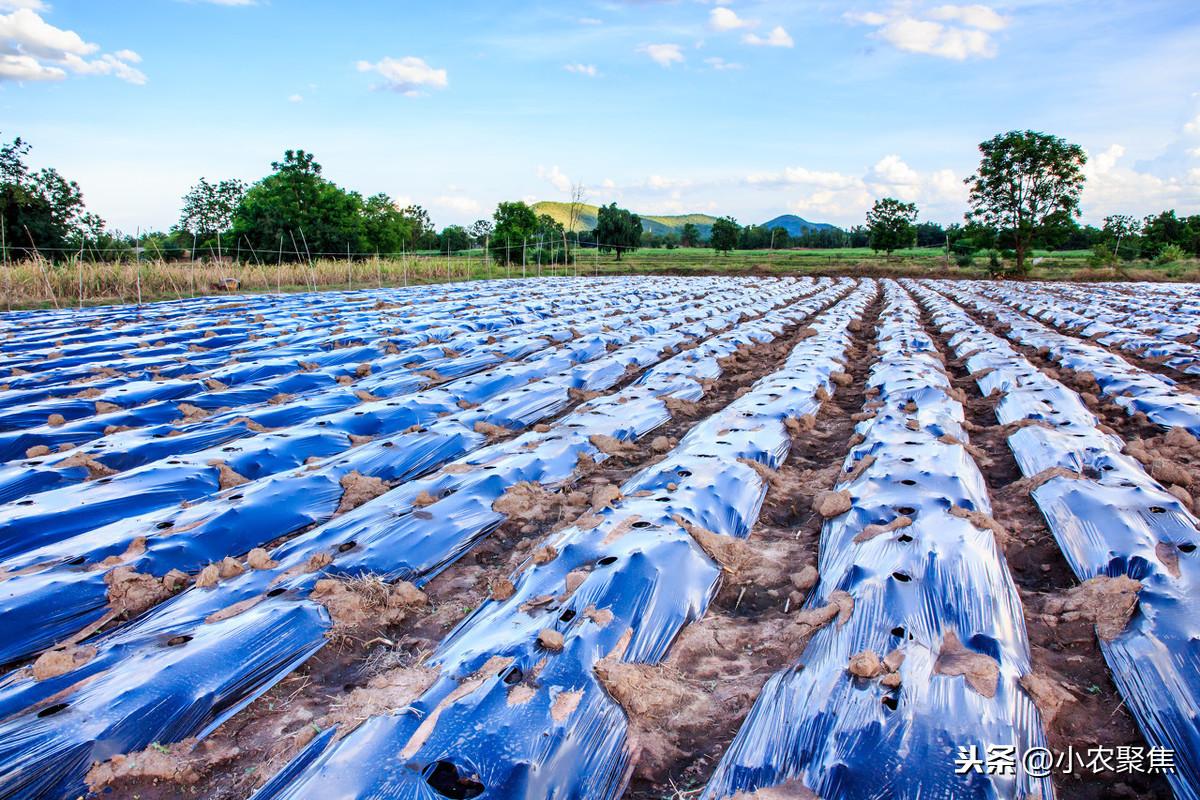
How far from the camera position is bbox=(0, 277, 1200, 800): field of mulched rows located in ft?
5.39

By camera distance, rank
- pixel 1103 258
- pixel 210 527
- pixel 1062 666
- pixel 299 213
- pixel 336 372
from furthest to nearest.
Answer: pixel 299 213, pixel 1103 258, pixel 336 372, pixel 210 527, pixel 1062 666

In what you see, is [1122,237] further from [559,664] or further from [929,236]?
[559,664]

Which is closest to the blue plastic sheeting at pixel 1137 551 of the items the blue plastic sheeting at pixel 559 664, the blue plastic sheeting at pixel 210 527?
the blue plastic sheeting at pixel 559 664

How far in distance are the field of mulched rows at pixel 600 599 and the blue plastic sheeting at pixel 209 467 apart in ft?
0.06

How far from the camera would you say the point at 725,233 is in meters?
56.9

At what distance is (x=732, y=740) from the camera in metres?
1.81

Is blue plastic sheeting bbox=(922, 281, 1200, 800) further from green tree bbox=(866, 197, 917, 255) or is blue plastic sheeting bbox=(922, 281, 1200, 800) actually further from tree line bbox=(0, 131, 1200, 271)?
green tree bbox=(866, 197, 917, 255)

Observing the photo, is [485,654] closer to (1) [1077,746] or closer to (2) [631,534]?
(2) [631,534]

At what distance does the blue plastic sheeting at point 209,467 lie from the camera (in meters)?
3.08

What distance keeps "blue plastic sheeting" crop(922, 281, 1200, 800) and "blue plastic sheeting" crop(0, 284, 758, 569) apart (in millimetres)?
3724

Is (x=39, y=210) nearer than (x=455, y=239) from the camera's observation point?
Yes

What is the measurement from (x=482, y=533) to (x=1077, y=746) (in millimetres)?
2422

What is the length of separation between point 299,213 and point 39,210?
10.5 m

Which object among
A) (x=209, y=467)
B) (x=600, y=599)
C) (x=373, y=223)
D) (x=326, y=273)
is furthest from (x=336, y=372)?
(x=373, y=223)
